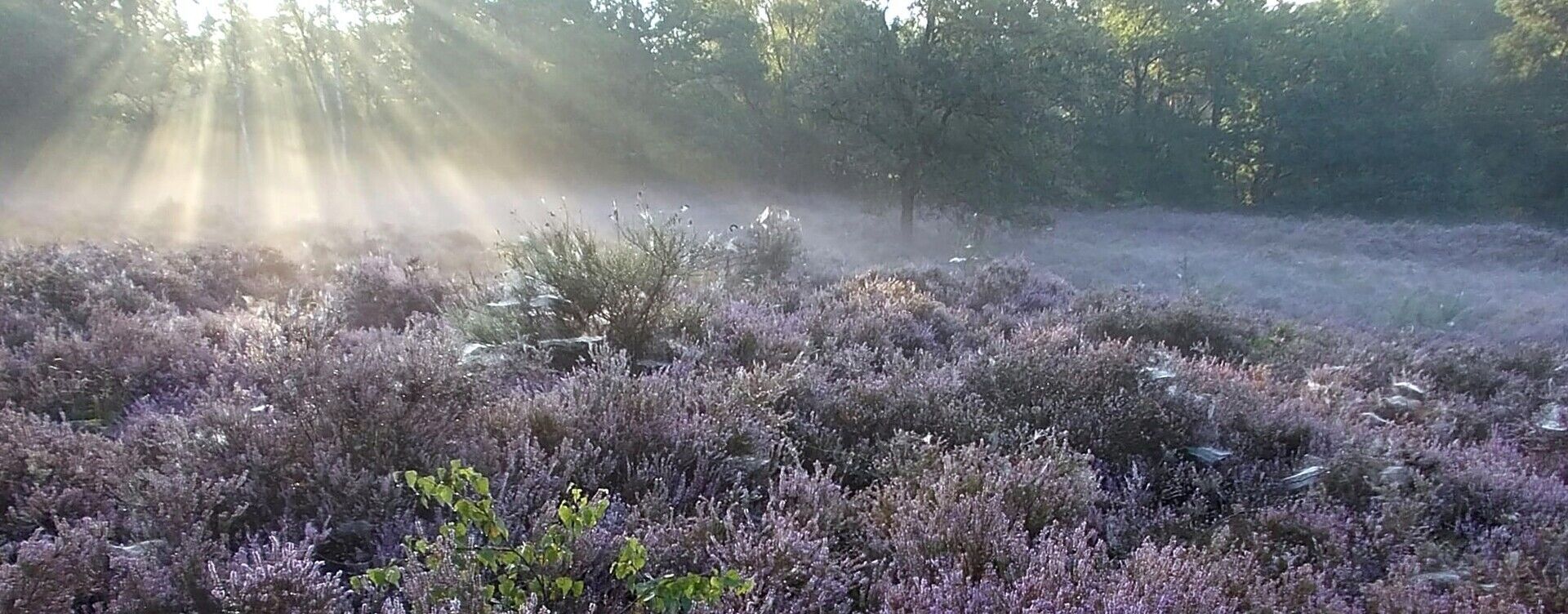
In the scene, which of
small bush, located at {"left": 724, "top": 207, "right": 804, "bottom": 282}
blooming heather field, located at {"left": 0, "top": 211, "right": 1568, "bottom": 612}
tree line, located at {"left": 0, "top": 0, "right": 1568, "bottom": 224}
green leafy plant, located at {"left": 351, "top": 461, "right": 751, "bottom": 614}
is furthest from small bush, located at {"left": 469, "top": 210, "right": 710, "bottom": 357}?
tree line, located at {"left": 0, "top": 0, "right": 1568, "bottom": 224}

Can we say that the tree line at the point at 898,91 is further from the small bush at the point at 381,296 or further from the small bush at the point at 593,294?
the small bush at the point at 593,294

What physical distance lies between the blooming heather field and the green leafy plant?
0.01m

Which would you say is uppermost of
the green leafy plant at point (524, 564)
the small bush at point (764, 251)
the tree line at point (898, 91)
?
the tree line at point (898, 91)

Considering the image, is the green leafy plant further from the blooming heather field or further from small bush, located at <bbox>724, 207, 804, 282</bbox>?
small bush, located at <bbox>724, 207, 804, 282</bbox>

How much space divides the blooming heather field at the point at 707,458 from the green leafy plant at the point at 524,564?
0.03ft

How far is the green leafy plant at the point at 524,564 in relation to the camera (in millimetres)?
1676

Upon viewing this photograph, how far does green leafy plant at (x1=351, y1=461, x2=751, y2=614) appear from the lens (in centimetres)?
168

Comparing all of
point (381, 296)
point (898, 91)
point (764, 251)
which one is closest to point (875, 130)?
point (898, 91)

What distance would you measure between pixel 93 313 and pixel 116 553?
4.30 metres

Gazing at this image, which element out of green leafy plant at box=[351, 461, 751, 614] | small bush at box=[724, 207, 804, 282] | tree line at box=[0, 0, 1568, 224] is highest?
tree line at box=[0, 0, 1568, 224]

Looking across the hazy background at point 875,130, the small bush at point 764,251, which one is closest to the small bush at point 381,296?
the small bush at point 764,251

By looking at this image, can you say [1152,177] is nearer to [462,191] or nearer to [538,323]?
[462,191]

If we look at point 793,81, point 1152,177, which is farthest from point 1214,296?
point 1152,177

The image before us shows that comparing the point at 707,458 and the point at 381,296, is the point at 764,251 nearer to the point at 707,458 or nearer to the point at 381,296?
the point at 381,296
